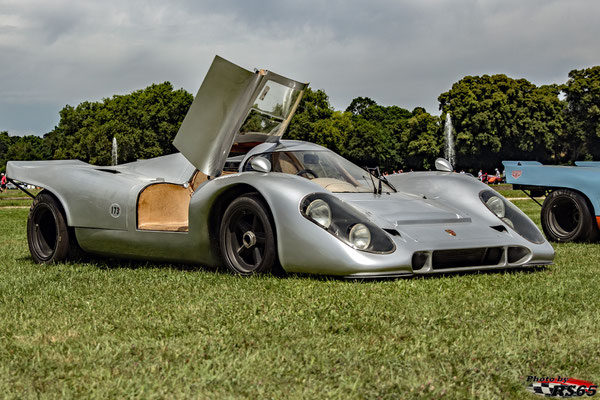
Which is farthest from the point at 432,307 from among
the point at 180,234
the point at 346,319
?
the point at 180,234

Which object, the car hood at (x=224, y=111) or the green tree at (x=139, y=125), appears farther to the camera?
the green tree at (x=139, y=125)

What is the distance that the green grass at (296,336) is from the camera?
3.15m

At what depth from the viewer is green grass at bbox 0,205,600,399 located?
3146mm

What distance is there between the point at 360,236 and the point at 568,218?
17.5 feet

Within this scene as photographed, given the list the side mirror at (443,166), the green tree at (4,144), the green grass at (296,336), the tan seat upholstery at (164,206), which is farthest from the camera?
the green tree at (4,144)

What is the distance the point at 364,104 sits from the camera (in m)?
119

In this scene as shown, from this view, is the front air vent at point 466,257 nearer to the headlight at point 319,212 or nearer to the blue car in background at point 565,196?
the headlight at point 319,212

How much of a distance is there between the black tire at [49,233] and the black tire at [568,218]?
5.83m

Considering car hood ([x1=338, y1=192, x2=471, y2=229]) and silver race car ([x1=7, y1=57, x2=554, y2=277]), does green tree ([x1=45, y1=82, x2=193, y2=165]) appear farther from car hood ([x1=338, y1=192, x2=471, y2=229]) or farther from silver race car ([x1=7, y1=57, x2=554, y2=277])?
car hood ([x1=338, y1=192, x2=471, y2=229])

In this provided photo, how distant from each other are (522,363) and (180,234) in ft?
13.1

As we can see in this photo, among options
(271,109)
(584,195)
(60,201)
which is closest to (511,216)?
(271,109)

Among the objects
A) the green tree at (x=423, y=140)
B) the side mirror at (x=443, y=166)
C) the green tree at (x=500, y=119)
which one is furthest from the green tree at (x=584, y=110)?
the side mirror at (x=443, y=166)

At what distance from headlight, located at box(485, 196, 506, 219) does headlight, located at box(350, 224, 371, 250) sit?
1572mm

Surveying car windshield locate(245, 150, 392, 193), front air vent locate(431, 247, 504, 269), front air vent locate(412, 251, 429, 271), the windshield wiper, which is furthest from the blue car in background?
front air vent locate(412, 251, 429, 271)
